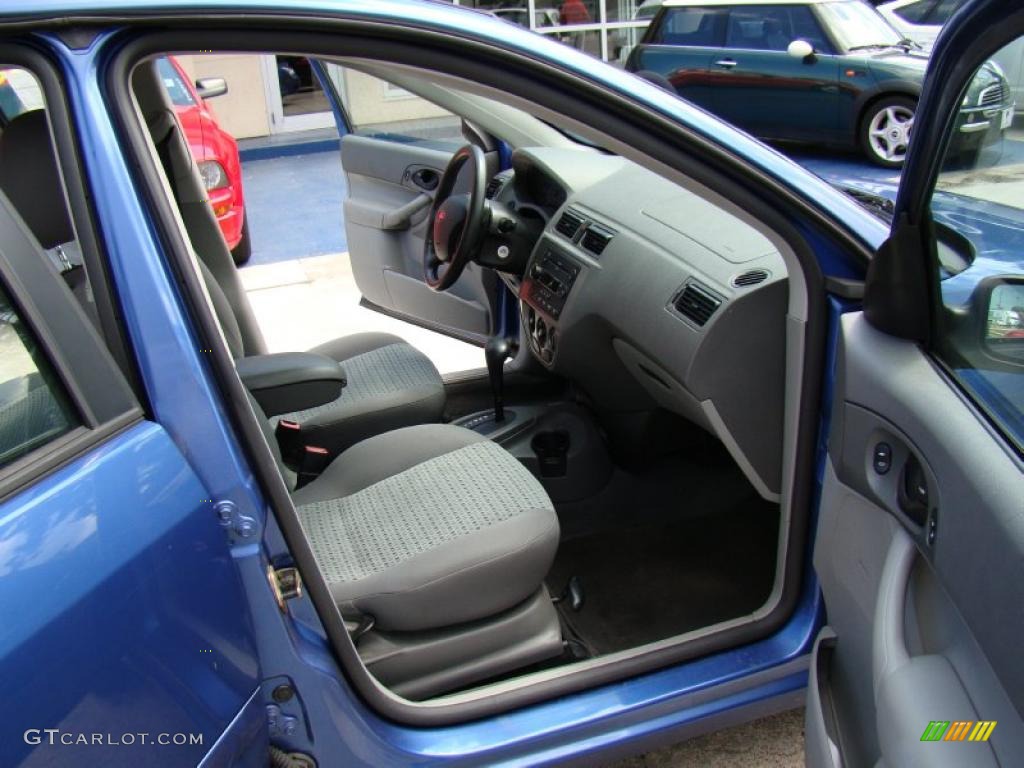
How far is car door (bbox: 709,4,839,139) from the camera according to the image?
27.5 ft

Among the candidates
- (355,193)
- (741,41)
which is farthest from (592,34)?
(355,193)

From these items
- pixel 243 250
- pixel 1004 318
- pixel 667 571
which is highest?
pixel 1004 318

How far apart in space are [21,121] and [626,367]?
1585 millimetres

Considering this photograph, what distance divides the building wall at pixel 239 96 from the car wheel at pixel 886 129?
635cm

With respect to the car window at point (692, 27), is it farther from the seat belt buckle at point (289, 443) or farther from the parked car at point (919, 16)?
the seat belt buckle at point (289, 443)

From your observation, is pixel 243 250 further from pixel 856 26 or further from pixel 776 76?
pixel 856 26

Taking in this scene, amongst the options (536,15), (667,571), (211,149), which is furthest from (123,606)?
(536,15)

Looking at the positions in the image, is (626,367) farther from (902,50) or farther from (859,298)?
(902,50)

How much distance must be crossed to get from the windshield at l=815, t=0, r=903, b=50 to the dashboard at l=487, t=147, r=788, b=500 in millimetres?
6509

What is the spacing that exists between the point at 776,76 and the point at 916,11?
2.83 metres

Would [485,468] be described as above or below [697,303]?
below

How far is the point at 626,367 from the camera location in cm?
264

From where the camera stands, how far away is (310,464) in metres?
2.43

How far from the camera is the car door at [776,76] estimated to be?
838cm
